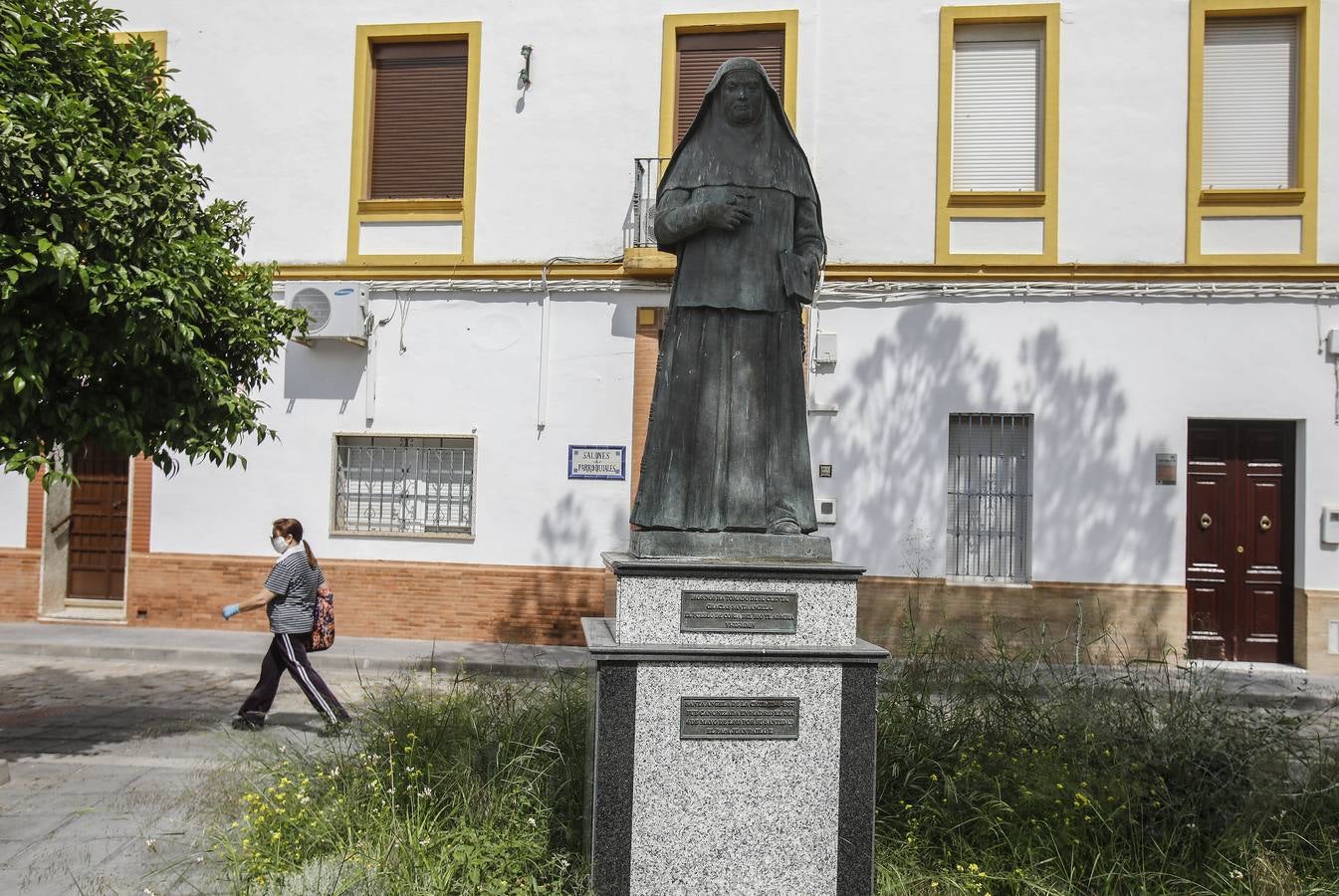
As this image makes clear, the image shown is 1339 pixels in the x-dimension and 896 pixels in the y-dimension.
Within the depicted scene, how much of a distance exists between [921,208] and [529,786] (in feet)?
28.5

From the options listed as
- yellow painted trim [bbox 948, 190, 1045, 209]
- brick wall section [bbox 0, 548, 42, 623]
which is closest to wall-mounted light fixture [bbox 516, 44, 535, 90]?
yellow painted trim [bbox 948, 190, 1045, 209]

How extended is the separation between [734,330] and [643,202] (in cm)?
768

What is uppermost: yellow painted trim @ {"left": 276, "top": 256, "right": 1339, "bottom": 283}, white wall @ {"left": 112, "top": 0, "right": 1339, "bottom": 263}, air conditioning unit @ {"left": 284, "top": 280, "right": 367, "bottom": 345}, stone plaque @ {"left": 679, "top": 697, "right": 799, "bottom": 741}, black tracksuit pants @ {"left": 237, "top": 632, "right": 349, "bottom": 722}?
white wall @ {"left": 112, "top": 0, "right": 1339, "bottom": 263}

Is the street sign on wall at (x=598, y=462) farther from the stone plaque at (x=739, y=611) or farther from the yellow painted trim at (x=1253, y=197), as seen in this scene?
the stone plaque at (x=739, y=611)

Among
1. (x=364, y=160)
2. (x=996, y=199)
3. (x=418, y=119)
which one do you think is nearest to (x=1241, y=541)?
(x=996, y=199)

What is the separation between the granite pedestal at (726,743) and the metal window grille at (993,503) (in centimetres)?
770

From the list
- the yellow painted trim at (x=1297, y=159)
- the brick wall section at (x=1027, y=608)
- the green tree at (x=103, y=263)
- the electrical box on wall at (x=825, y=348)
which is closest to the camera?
the green tree at (x=103, y=263)

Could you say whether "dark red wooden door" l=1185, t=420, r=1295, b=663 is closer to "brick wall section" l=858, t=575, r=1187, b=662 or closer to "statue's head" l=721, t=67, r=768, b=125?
"brick wall section" l=858, t=575, r=1187, b=662

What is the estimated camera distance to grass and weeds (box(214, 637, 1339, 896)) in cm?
393

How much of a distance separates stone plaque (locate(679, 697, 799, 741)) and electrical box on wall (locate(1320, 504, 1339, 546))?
9.19 m

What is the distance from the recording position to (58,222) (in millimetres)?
5398

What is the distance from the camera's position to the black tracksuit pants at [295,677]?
7.06 m

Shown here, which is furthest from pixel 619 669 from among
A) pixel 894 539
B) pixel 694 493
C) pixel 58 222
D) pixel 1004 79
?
pixel 1004 79

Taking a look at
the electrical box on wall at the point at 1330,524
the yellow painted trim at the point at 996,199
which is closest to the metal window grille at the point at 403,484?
the yellow painted trim at the point at 996,199
